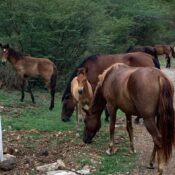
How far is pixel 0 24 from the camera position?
16.6 metres

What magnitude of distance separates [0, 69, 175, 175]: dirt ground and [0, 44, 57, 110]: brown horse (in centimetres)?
413

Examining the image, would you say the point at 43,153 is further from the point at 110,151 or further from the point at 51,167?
the point at 110,151

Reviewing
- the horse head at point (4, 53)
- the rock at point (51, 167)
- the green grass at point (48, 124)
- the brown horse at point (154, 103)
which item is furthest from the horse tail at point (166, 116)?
the horse head at point (4, 53)

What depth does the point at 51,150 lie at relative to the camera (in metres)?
8.24

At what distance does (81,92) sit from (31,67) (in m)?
4.34

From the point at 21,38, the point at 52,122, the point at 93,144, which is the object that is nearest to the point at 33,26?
the point at 21,38

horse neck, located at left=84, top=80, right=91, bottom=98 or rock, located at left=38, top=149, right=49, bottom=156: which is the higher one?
horse neck, located at left=84, top=80, right=91, bottom=98

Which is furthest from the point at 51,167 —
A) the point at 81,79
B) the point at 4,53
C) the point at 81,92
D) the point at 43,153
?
the point at 4,53

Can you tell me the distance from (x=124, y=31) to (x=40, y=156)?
2022 cm

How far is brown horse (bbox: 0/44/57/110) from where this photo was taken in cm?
1372

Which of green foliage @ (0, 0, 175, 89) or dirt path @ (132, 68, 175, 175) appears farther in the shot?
green foliage @ (0, 0, 175, 89)

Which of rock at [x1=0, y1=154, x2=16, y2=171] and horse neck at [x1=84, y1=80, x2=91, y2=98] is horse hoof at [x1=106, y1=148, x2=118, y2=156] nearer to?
rock at [x1=0, y1=154, x2=16, y2=171]

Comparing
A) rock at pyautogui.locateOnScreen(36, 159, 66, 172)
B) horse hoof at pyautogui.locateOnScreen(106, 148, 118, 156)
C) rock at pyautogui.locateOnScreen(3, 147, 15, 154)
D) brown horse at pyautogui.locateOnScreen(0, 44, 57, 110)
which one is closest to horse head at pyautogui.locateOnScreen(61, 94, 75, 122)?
brown horse at pyautogui.locateOnScreen(0, 44, 57, 110)

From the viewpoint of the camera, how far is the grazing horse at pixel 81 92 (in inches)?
396
